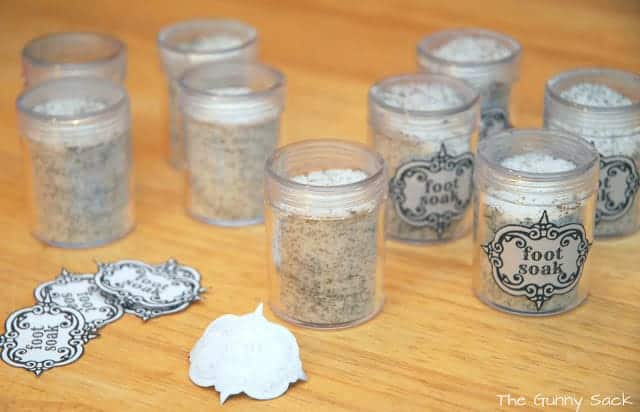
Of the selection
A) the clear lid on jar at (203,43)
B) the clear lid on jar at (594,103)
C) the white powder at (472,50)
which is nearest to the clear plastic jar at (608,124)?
the clear lid on jar at (594,103)

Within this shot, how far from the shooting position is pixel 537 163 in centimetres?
103

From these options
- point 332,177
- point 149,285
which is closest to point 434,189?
point 332,177

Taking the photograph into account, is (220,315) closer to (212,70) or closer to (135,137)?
(212,70)

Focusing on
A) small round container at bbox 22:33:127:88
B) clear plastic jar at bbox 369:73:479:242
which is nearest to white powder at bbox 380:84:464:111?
clear plastic jar at bbox 369:73:479:242

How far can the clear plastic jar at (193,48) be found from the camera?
50.6 inches

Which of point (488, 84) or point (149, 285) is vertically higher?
point (488, 84)

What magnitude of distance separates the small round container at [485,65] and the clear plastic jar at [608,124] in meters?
0.07

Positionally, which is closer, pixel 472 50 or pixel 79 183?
pixel 79 183

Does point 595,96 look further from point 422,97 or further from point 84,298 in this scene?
point 84,298

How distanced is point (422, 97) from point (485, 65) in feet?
0.32

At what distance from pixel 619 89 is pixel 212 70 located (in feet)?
1.43

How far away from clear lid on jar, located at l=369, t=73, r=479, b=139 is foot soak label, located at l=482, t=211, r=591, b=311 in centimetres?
15

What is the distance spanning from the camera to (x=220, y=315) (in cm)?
103

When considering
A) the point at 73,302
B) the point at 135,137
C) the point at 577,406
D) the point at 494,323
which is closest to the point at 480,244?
the point at 494,323
